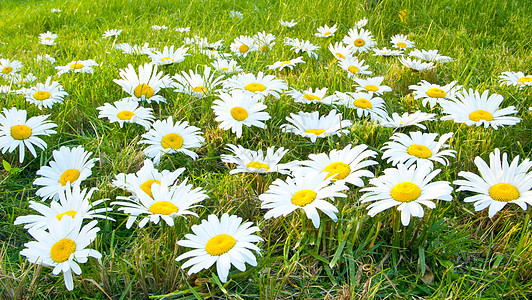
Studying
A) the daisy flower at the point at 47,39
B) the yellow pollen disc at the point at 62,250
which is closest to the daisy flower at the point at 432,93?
the yellow pollen disc at the point at 62,250

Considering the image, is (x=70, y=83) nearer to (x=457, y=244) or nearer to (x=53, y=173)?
(x=53, y=173)

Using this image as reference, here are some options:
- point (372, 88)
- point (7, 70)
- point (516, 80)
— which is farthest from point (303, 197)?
point (7, 70)

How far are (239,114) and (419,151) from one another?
0.88 metres

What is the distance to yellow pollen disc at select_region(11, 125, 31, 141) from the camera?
200 cm

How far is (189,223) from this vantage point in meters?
1.58

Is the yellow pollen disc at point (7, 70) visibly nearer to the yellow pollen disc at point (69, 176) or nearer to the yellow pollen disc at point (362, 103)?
the yellow pollen disc at point (69, 176)

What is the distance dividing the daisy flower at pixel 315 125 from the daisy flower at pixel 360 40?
1.50m

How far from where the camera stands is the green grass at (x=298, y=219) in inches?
56.1

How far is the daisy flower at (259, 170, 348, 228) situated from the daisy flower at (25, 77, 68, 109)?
1512mm

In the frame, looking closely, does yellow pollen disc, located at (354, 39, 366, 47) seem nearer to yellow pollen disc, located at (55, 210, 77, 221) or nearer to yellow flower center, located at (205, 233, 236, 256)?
yellow flower center, located at (205, 233, 236, 256)

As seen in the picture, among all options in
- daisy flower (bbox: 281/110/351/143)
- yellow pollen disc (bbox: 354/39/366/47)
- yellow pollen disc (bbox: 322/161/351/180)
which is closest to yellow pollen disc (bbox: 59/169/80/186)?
daisy flower (bbox: 281/110/351/143)

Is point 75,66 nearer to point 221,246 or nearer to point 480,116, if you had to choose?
point 221,246

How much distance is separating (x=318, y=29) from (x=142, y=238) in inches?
113

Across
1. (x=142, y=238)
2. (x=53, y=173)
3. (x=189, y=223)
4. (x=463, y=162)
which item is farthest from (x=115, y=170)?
(x=463, y=162)
